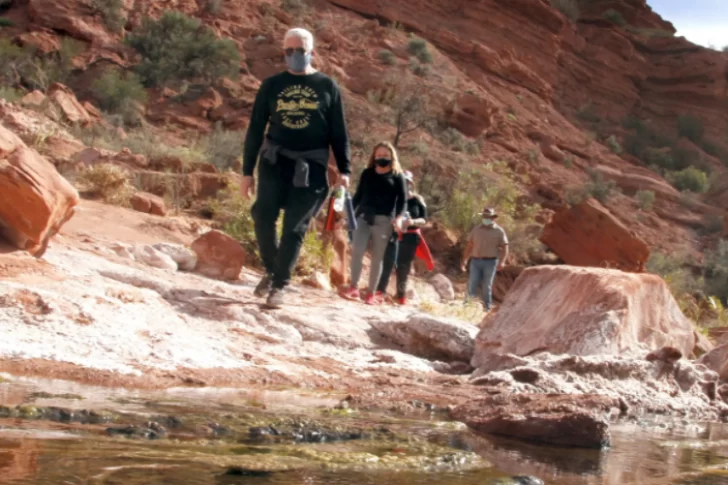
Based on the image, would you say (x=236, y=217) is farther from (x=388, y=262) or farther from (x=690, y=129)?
(x=690, y=129)

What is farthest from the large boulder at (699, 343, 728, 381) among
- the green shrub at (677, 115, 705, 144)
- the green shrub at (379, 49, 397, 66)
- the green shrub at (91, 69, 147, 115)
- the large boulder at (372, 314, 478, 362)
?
the green shrub at (677, 115, 705, 144)

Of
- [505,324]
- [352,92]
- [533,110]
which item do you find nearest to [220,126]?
[352,92]

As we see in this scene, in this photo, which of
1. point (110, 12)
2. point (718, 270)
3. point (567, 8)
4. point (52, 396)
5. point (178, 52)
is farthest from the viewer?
point (567, 8)

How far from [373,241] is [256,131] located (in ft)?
7.93

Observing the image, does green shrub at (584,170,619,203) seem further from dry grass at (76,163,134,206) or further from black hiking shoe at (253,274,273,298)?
black hiking shoe at (253,274,273,298)

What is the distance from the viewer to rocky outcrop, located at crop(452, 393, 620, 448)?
13.8 ft

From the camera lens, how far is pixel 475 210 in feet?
71.4

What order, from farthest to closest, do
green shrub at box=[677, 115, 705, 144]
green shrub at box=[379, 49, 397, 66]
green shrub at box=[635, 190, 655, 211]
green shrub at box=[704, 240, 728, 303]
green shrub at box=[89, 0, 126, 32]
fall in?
green shrub at box=[677, 115, 705, 144], green shrub at box=[379, 49, 397, 66], green shrub at box=[635, 190, 655, 211], green shrub at box=[89, 0, 126, 32], green shrub at box=[704, 240, 728, 303]

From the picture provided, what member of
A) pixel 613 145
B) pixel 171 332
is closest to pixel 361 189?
pixel 171 332

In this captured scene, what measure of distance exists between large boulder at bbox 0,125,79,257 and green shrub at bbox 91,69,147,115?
19243 millimetres

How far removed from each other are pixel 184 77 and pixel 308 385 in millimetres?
25072

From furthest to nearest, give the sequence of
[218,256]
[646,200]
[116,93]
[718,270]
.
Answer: [646,200]
[718,270]
[116,93]
[218,256]

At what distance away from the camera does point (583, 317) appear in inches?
268

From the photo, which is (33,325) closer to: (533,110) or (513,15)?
(533,110)
